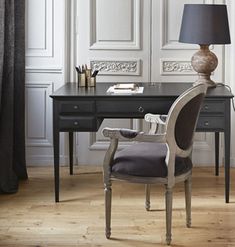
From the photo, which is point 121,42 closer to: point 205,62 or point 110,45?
point 110,45

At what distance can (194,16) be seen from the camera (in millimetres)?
4504

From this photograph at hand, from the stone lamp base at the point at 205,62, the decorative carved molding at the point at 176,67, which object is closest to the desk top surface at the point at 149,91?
the stone lamp base at the point at 205,62

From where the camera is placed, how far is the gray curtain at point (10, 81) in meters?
4.54

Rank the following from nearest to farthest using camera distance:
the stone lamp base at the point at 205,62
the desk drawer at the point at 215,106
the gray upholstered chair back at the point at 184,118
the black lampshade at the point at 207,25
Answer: the gray upholstered chair back at the point at 184,118 < the desk drawer at the point at 215,106 < the black lampshade at the point at 207,25 < the stone lamp base at the point at 205,62

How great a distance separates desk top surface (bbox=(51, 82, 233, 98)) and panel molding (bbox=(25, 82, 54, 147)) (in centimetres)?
41

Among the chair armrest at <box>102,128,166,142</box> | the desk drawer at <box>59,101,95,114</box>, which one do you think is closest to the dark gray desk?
the desk drawer at <box>59,101,95,114</box>

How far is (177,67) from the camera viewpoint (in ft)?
17.2

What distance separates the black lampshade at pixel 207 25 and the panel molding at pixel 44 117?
1310mm

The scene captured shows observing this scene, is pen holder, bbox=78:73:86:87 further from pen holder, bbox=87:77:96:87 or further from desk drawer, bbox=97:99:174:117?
desk drawer, bbox=97:99:174:117

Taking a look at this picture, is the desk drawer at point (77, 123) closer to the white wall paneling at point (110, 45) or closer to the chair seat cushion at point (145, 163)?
the chair seat cushion at point (145, 163)

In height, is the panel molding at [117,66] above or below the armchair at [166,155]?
above

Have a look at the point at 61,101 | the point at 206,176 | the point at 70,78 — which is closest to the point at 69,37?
the point at 70,78

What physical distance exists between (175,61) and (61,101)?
1266 millimetres

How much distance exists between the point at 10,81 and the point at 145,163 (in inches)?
55.4
